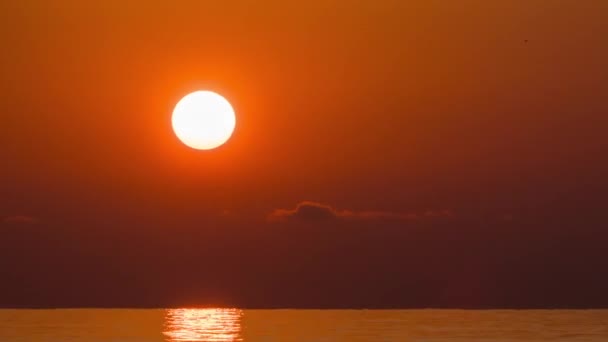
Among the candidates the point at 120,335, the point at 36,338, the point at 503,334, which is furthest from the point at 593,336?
the point at 36,338

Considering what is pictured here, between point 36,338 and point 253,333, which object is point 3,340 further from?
point 253,333

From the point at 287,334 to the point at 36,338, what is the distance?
25369 millimetres

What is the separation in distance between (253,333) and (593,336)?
34.7 meters

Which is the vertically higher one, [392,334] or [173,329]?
[173,329]

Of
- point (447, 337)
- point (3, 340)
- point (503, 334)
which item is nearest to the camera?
point (3, 340)

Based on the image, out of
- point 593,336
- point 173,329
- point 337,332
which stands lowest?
point 593,336

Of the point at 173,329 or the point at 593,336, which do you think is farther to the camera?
the point at 173,329

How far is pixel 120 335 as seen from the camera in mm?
103438

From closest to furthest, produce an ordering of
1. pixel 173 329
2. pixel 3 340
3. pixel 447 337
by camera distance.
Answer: pixel 3 340
pixel 447 337
pixel 173 329

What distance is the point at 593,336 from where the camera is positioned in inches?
4008

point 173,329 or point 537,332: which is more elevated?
point 173,329

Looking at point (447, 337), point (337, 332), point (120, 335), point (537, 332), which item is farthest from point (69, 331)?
point (537, 332)

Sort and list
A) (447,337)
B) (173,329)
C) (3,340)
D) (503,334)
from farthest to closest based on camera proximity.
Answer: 1. (173,329)
2. (503,334)
3. (447,337)
4. (3,340)

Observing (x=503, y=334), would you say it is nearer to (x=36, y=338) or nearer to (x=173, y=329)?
(x=173, y=329)
